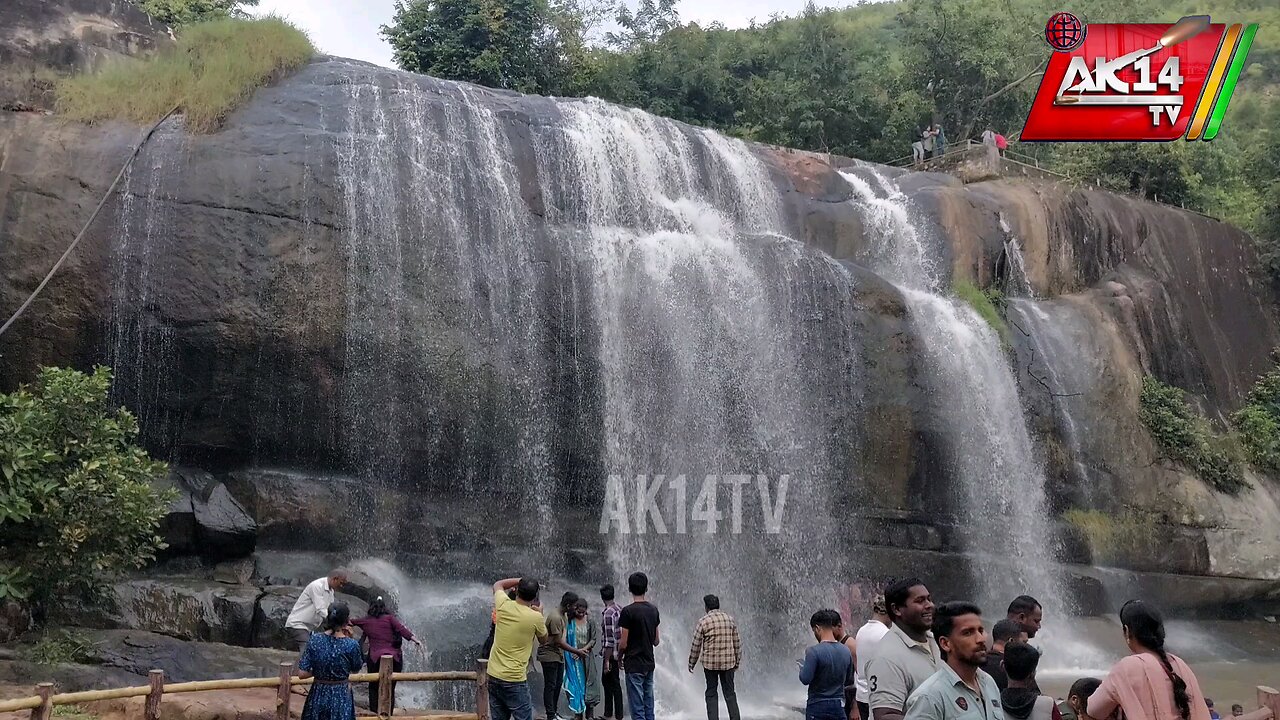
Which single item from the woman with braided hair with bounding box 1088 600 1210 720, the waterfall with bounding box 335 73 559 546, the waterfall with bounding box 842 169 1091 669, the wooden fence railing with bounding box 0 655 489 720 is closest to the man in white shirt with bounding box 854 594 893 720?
the woman with braided hair with bounding box 1088 600 1210 720

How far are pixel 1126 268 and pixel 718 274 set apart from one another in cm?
1076

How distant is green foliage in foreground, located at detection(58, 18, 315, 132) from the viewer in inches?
559

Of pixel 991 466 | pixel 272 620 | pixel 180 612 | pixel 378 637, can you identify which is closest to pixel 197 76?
pixel 180 612

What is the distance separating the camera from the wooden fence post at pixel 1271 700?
5.45 m

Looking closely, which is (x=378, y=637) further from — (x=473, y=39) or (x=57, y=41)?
(x=473, y=39)

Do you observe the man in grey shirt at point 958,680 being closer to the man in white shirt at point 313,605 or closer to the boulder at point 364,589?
the man in white shirt at point 313,605

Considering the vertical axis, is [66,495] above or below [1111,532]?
above

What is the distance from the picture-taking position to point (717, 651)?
26.4 ft

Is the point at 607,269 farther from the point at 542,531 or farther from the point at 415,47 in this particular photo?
the point at 415,47

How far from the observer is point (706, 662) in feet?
26.6

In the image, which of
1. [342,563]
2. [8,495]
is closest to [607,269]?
[342,563]

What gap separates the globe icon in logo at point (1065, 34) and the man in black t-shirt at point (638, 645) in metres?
12.6

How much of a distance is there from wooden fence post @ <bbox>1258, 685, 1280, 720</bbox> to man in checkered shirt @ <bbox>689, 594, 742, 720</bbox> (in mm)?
3545

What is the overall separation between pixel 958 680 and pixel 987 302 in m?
16.3
